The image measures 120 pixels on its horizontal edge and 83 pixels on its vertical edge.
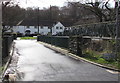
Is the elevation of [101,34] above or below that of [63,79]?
above

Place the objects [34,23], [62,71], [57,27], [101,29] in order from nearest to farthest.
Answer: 1. [62,71]
2. [101,29]
3. [57,27]
4. [34,23]

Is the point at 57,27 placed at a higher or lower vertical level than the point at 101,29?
higher

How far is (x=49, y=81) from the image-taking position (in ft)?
26.7

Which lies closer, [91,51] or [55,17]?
[91,51]

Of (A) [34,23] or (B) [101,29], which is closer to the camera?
(B) [101,29]

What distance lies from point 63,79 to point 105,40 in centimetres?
949

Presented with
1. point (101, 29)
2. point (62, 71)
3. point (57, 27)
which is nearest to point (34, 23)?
point (57, 27)


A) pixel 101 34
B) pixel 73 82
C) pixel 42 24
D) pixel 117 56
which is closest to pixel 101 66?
pixel 117 56

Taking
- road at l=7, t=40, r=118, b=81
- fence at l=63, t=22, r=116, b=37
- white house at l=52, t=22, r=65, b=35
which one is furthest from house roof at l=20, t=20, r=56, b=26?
road at l=7, t=40, r=118, b=81

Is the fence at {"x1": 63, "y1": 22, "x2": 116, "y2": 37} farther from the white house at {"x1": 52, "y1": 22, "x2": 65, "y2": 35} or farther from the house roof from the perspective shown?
the house roof

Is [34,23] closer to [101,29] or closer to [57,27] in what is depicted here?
[57,27]

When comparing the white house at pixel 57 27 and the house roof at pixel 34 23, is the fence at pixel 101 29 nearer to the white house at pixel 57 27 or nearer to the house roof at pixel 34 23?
the white house at pixel 57 27

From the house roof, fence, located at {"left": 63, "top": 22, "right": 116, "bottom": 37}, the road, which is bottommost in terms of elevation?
the road

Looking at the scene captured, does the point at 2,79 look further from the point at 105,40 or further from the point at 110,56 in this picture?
the point at 105,40
